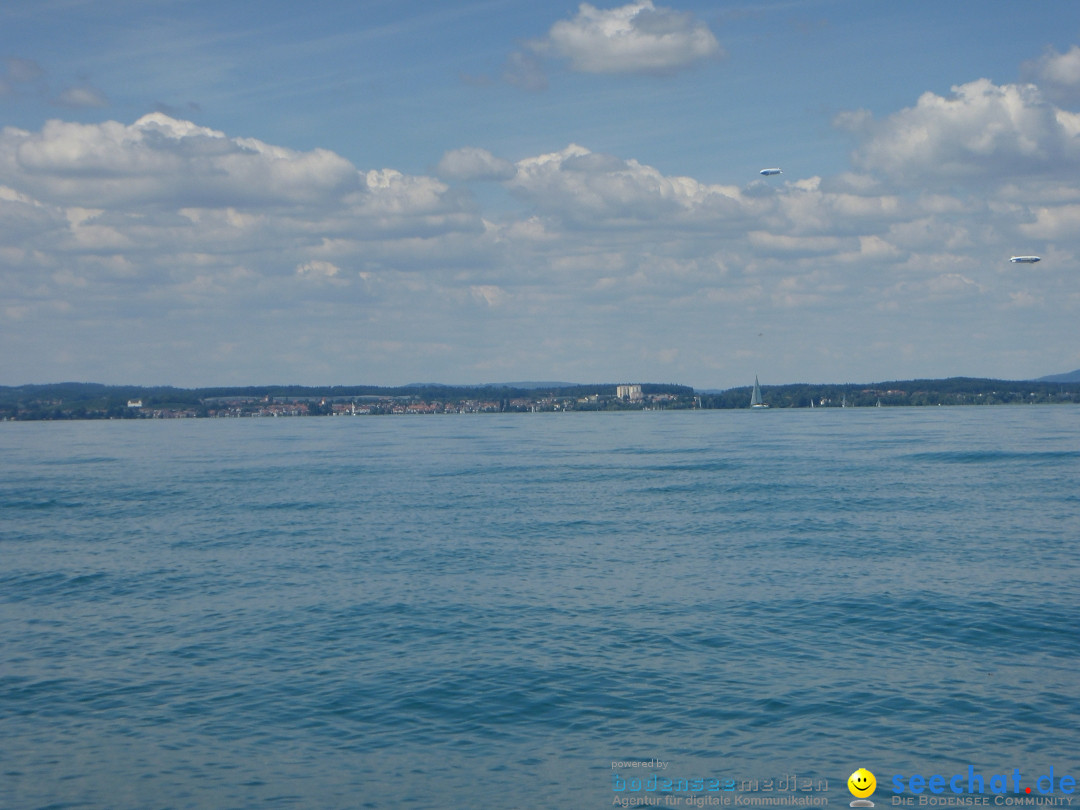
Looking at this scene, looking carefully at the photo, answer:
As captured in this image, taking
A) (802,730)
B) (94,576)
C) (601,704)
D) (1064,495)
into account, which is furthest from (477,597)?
(1064,495)

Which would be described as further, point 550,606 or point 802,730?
point 550,606

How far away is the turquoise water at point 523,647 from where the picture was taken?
17703mm

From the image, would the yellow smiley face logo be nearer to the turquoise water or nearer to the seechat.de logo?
the seechat.de logo

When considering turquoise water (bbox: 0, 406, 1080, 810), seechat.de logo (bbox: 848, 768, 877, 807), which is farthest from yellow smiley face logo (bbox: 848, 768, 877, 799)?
turquoise water (bbox: 0, 406, 1080, 810)

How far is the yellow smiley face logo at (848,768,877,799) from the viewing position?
644 inches

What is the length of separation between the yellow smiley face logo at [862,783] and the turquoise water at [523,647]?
0.75ft

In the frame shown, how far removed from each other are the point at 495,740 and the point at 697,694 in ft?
16.4

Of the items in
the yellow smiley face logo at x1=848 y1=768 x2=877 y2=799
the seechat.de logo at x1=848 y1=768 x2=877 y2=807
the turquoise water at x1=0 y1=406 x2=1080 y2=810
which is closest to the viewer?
the seechat.de logo at x1=848 y1=768 x2=877 y2=807

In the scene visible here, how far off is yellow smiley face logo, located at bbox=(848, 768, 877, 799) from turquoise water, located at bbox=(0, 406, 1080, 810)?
0.75ft

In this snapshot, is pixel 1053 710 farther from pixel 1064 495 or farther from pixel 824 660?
pixel 1064 495

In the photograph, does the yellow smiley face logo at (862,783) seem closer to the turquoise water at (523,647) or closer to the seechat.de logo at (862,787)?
the seechat.de logo at (862,787)

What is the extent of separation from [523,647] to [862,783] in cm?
1037

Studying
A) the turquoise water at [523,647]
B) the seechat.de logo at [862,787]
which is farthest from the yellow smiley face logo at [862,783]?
the turquoise water at [523,647]

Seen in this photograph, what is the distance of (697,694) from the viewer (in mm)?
21062
